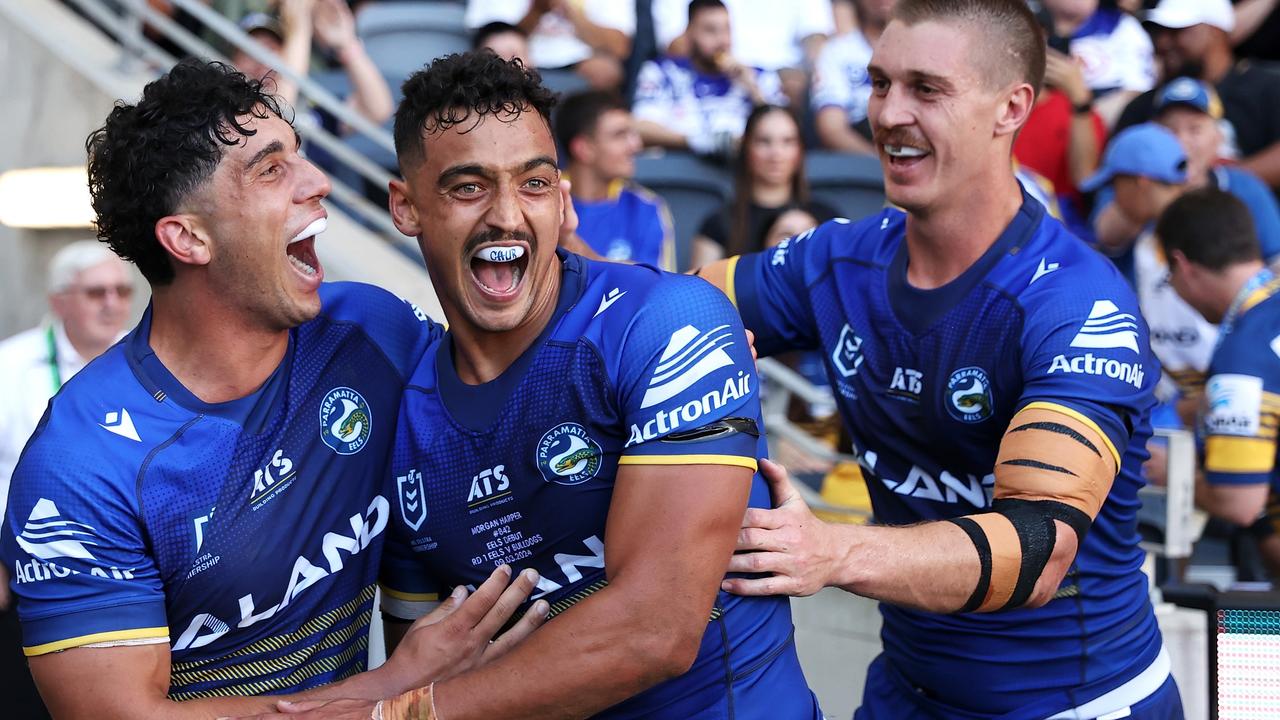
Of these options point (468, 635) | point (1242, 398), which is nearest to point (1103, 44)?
point (1242, 398)

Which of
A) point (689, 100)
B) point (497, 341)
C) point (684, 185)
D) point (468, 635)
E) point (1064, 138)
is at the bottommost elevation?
point (468, 635)

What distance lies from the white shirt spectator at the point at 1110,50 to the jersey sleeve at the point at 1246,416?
3683 mm

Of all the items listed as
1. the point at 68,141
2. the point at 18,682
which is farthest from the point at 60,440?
the point at 68,141

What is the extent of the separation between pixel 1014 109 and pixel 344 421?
176cm

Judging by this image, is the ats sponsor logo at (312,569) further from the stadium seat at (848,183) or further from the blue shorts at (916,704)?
the stadium seat at (848,183)

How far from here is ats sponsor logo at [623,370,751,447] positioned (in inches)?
103

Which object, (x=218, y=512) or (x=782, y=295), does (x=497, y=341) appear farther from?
(x=782, y=295)

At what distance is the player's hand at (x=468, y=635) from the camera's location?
2.79 metres

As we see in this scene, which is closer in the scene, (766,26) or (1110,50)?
(1110,50)

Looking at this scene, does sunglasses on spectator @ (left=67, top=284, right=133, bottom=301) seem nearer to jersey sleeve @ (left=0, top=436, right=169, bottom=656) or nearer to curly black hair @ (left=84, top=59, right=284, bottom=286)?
curly black hair @ (left=84, top=59, right=284, bottom=286)

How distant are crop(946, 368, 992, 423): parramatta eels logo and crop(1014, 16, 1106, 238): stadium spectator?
482cm

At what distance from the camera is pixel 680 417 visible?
262 centimetres

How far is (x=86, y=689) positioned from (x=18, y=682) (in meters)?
1.62

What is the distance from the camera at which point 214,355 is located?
3.02 metres
